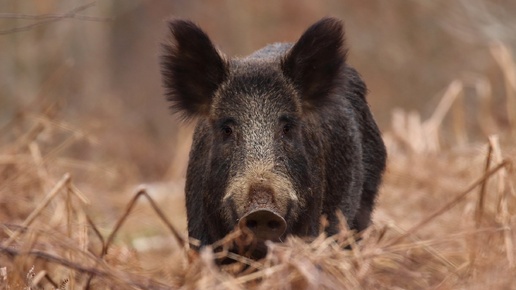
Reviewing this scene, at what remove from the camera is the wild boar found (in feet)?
18.9

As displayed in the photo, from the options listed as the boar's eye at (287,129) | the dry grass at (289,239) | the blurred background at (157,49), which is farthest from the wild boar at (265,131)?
the blurred background at (157,49)

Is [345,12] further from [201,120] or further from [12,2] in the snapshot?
[201,120]

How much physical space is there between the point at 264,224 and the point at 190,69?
1.47 metres

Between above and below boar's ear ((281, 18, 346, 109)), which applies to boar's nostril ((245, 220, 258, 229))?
below

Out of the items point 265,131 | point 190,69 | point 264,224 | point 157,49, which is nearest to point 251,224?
point 264,224

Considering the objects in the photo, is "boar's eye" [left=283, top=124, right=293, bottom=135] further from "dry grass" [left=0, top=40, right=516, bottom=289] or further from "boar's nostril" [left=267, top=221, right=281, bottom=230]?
"boar's nostril" [left=267, top=221, right=281, bottom=230]

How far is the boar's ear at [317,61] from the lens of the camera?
641cm

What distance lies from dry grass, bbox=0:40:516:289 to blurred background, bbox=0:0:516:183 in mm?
1642

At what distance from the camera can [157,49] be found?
14.1 meters

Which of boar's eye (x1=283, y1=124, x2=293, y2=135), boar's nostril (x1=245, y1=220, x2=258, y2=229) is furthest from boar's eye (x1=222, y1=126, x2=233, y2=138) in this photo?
boar's nostril (x1=245, y1=220, x2=258, y2=229)

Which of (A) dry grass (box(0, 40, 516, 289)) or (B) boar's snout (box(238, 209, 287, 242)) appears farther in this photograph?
(B) boar's snout (box(238, 209, 287, 242))

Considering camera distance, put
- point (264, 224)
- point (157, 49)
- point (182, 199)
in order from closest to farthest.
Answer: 1. point (264, 224)
2. point (182, 199)
3. point (157, 49)

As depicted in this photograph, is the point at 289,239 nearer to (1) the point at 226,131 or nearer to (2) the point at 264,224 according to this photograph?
(2) the point at 264,224

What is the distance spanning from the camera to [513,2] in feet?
52.7
